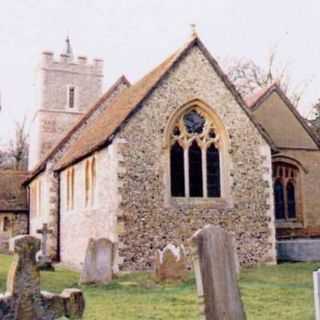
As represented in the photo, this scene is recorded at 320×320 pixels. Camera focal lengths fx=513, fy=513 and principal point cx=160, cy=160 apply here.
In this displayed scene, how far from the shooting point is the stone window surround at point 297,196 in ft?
63.1

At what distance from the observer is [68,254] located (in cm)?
1825

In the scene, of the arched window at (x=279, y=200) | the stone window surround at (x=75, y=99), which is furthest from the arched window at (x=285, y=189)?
the stone window surround at (x=75, y=99)

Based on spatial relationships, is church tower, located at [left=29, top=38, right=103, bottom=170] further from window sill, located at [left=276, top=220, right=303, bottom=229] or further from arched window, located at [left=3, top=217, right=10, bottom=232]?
window sill, located at [left=276, top=220, right=303, bottom=229]

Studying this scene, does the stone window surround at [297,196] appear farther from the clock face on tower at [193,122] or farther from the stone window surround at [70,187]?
the stone window surround at [70,187]

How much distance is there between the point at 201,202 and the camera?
1493 centimetres

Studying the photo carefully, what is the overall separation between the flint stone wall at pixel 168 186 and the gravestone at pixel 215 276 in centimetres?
846

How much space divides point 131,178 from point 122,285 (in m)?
3.97

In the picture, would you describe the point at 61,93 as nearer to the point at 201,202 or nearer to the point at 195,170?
the point at 195,170

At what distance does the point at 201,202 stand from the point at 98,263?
4440 mm

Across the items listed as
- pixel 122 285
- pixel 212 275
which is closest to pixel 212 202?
pixel 122 285

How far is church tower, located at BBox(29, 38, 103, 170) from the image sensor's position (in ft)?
86.5

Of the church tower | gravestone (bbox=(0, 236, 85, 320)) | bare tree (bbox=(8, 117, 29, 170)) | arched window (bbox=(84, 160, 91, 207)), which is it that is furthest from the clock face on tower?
bare tree (bbox=(8, 117, 29, 170))

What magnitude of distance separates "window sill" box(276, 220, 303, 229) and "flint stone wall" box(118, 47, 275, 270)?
11.7 feet

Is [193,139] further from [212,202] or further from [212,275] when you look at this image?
[212,275]
